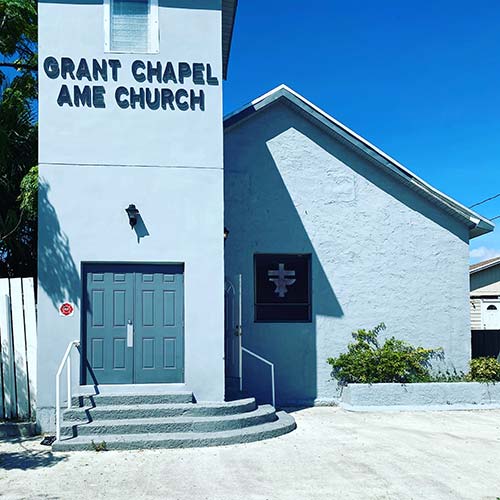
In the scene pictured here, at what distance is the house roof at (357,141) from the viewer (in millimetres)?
13055

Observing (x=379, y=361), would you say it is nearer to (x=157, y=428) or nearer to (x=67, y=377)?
(x=157, y=428)

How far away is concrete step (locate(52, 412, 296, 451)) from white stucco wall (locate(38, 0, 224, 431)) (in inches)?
42.2

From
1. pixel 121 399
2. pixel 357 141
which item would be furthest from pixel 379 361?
pixel 121 399

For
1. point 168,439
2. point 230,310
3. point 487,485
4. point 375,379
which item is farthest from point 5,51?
point 487,485

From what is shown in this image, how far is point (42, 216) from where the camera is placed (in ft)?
32.9

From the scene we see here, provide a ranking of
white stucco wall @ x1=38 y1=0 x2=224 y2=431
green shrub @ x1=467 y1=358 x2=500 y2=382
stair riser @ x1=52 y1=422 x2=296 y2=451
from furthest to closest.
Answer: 1. green shrub @ x1=467 y1=358 x2=500 y2=382
2. white stucco wall @ x1=38 y1=0 x2=224 y2=431
3. stair riser @ x1=52 y1=422 x2=296 y2=451

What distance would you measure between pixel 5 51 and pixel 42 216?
5102mm

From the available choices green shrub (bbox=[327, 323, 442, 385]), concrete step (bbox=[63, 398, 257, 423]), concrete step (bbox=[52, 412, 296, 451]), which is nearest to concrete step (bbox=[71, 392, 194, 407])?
concrete step (bbox=[63, 398, 257, 423])

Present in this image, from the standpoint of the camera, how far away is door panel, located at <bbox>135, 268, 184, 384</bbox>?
10.2 meters

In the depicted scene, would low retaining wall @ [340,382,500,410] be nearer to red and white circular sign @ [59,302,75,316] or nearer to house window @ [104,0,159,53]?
red and white circular sign @ [59,302,75,316]

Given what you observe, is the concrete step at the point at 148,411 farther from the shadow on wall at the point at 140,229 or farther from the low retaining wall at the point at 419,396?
the low retaining wall at the point at 419,396

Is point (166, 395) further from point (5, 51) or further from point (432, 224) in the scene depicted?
point (5, 51)

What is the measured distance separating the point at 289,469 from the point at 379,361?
16.8 feet

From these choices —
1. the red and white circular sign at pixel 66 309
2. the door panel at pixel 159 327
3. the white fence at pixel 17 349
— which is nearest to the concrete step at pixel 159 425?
the door panel at pixel 159 327
